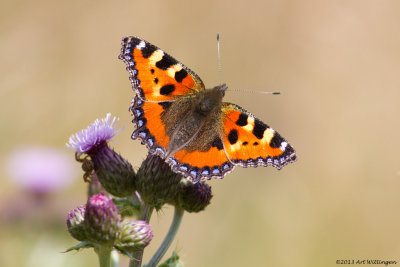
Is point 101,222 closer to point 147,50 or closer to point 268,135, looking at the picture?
point 268,135

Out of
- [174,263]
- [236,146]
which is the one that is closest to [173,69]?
[236,146]

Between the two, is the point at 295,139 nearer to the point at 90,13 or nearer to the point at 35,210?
the point at 90,13

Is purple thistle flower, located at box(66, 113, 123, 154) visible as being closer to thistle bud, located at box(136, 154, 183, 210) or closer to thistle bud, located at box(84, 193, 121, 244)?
thistle bud, located at box(136, 154, 183, 210)

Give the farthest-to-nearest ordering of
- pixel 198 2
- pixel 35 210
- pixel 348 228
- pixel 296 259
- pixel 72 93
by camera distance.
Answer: pixel 198 2, pixel 72 93, pixel 348 228, pixel 296 259, pixel 35 210

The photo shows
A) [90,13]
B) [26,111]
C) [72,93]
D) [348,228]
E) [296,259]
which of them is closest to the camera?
[296,259]

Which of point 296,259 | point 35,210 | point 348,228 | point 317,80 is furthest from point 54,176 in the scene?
point 317,80

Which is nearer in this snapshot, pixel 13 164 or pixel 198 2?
pixel 13 164

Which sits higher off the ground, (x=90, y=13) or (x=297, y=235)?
(x=90, y=13)

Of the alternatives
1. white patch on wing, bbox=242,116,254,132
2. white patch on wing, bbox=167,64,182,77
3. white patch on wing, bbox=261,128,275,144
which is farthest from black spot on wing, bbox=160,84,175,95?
white patch on wing, bbox=261,128,275,144

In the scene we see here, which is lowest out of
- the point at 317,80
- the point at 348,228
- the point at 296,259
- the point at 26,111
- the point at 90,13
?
the point at 296,259
